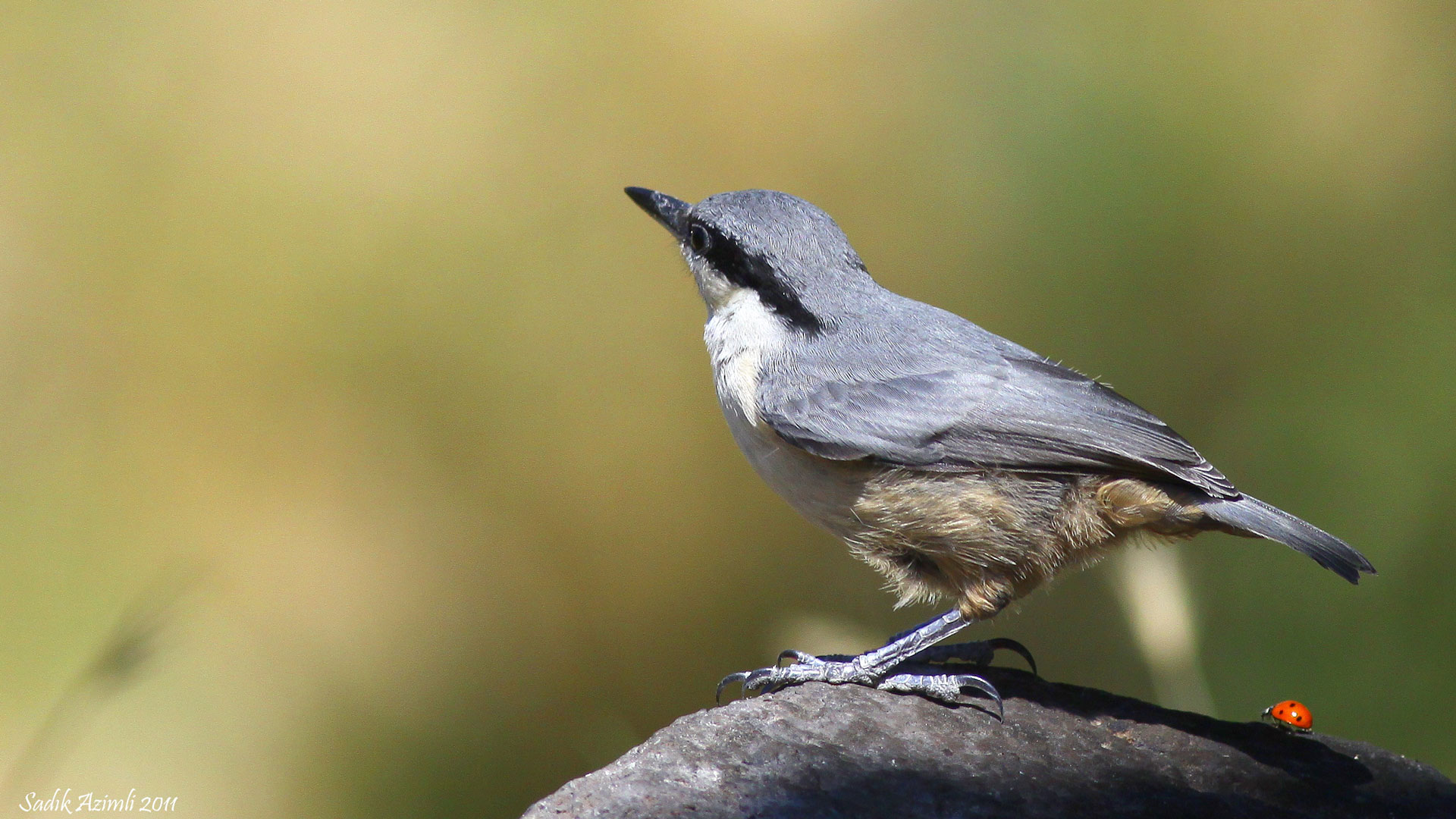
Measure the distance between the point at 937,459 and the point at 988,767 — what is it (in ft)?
2.47

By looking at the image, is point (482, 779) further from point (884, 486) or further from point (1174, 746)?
point (1174, 746)

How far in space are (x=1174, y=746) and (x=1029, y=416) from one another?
0.85 metres

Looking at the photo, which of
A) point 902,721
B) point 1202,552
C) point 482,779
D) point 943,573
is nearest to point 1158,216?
point 1202,552

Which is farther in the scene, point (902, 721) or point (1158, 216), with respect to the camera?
point (1158, 216)

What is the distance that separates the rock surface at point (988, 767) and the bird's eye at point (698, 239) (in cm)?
128

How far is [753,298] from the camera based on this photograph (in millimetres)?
3182

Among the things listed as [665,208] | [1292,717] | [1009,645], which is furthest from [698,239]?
[1292,717]

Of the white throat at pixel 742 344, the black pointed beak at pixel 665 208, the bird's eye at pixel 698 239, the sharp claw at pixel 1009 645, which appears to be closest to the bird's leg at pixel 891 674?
the sharp claw at pixel 1009 645

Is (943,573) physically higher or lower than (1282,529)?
lower

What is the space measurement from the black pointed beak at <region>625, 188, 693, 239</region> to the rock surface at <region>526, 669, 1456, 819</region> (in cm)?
141

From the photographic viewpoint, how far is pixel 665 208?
11.0ft

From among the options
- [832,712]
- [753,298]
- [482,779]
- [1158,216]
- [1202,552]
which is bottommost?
[482,779]

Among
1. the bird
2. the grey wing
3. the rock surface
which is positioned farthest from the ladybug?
the grey wing

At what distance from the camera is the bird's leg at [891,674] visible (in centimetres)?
274
